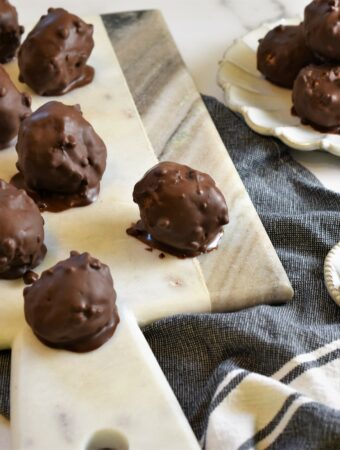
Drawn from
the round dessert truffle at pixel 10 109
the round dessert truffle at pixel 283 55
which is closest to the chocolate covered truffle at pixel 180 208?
the round dessert truffle at pixel 10 109

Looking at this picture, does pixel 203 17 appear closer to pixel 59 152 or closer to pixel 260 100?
pixel 260 100

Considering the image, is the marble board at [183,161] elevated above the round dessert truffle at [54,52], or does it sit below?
below

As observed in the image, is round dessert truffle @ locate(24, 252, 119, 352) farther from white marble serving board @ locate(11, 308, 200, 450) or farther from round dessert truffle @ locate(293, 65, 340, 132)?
round dessert truffle @ locate(293, 65, 340, 132)

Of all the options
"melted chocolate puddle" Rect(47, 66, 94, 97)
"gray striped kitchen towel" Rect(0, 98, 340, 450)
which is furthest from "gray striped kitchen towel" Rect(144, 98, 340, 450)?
"melted chocolate puddle" Rect(47, 66, 94, 97)

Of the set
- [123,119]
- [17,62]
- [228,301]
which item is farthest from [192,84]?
[228,301]

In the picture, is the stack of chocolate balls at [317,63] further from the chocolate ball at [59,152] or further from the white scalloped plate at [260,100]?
the chocolate ball at [59,152]

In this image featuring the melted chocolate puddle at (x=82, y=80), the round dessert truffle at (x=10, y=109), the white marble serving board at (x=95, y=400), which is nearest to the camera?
the white marble serving board at (x=95, y=400)

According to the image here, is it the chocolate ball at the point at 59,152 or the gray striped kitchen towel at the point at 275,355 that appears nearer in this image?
the gray striped kitchen towel at the point at 275,355

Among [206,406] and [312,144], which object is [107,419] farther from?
[312,144]

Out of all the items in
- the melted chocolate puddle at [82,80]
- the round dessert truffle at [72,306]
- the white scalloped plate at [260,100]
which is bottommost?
the white scalloped plate at [260,100]
